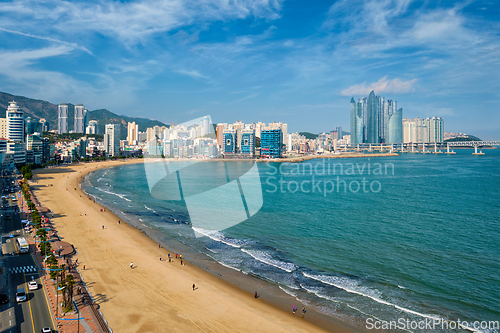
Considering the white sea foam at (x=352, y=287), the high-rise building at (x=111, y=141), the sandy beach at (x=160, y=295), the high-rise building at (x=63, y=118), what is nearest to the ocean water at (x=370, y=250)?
the white sea foam at (x=352, y=287)

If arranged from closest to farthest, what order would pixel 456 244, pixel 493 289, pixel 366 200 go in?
pixel 493 289
pixel 456 244
pixel 366 200

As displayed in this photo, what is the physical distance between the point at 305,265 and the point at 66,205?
2028 cm

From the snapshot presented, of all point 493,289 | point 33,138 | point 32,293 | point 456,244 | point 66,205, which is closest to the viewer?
point 32,293

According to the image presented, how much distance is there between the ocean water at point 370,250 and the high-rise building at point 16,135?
97.4 feet

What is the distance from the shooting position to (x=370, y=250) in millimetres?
13695

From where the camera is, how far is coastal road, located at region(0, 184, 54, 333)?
7418 mm

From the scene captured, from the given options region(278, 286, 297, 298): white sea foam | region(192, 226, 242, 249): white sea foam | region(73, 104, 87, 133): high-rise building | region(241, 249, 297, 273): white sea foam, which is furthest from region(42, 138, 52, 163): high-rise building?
region(73, 104, 87, 133): high-rise building

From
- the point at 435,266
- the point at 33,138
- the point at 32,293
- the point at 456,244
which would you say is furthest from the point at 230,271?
the point at 33,138

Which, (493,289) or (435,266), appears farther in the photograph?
(435,266)

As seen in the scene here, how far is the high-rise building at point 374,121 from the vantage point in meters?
160

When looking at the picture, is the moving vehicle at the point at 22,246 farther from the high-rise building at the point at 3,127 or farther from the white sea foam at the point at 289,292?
the high-rise building at the point at 3,127

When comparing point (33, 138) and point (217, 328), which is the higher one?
point (33, 138)

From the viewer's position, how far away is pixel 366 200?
26.4 metres

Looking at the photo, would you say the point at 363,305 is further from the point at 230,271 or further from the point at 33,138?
the point at 33,138
